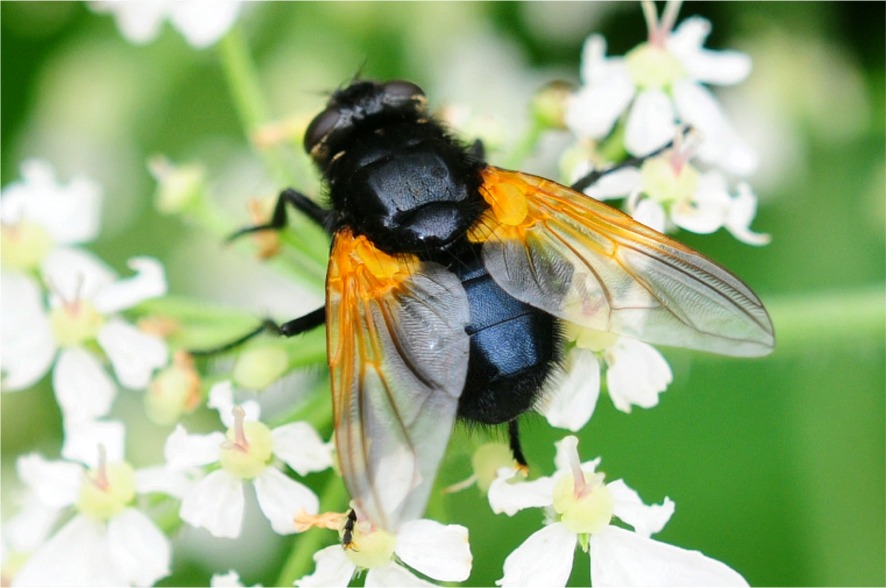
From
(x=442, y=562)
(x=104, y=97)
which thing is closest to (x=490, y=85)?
(x=104, y=97)

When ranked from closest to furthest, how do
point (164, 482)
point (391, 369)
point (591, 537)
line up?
point (391, 369) < point (591, 537) < point (164, 482)

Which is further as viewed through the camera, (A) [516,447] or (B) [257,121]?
(B) [257,121]

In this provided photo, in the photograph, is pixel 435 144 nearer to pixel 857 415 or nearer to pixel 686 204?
pixel 686 204

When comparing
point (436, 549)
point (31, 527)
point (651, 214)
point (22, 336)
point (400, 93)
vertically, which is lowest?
point (31, 527)

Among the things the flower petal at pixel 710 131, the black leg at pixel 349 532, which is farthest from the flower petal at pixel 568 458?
the flower petal at pixel 710 131

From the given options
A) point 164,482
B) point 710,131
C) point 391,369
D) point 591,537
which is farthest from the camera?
point 710,131

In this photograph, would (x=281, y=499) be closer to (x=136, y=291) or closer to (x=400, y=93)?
(x=136, y=291)

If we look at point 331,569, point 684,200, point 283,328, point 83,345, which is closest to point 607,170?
point 684,200

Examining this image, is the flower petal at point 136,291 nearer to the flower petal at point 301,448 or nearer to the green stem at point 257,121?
the green stem at point 257,121
